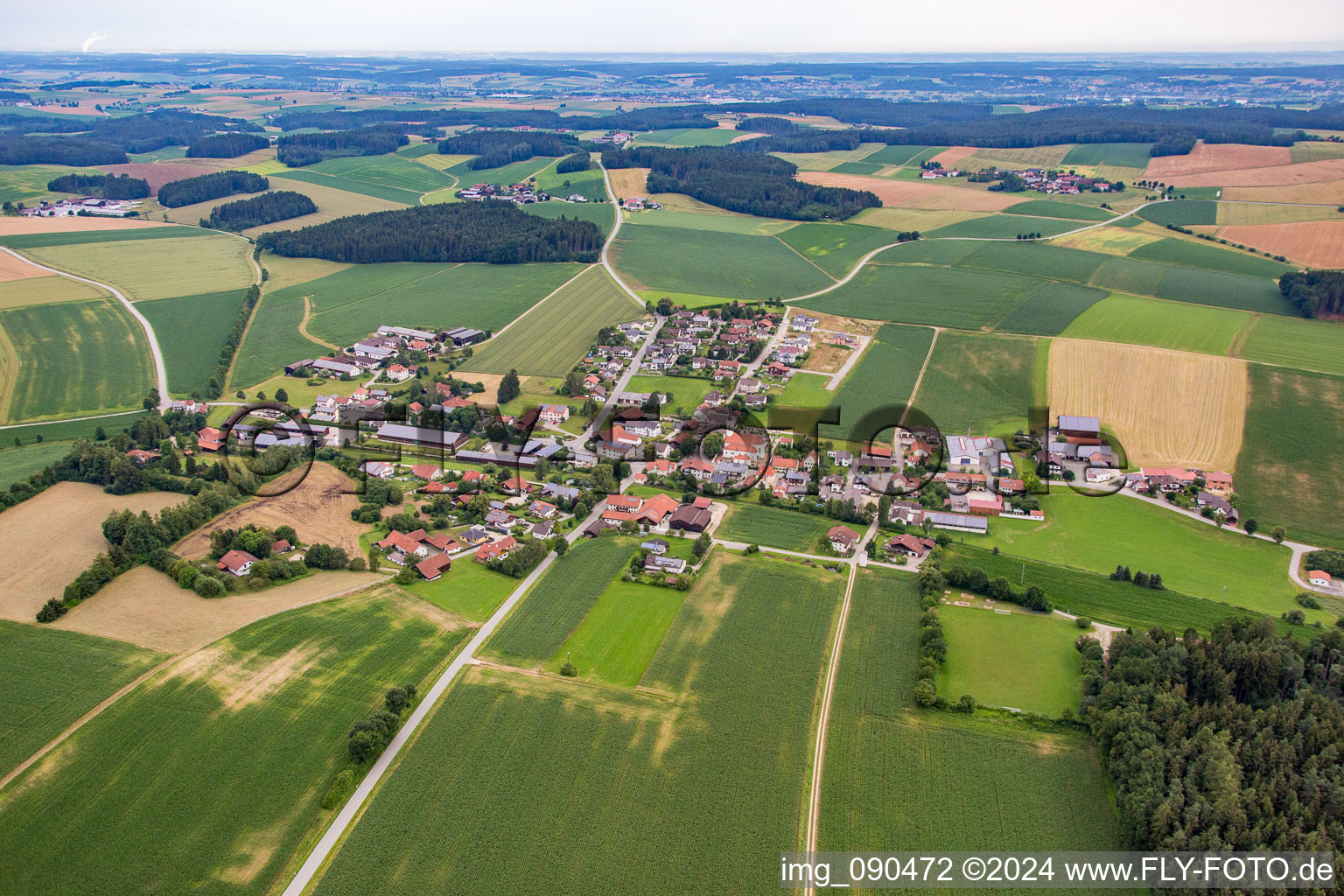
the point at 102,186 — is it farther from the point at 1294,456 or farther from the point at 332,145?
the point at 1294,456

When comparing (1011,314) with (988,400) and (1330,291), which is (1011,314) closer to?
(988,400)

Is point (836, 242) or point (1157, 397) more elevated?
point (836, 242)

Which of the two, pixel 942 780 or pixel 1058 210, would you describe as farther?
pixel 1058 210

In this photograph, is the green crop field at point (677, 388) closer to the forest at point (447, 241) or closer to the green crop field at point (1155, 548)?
the green crop field at point (1155, 548)

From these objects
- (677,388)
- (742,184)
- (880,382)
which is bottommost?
(677,388)

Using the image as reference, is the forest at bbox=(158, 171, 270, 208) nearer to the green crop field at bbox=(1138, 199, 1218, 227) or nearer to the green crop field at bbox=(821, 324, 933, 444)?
the green crop field at bbox=(821, 324, 933, 444)

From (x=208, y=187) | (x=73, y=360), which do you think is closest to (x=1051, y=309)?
(x=73, y=360)

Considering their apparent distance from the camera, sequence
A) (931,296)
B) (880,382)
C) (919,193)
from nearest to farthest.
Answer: (880,382) → (931,296) → (919,193)
